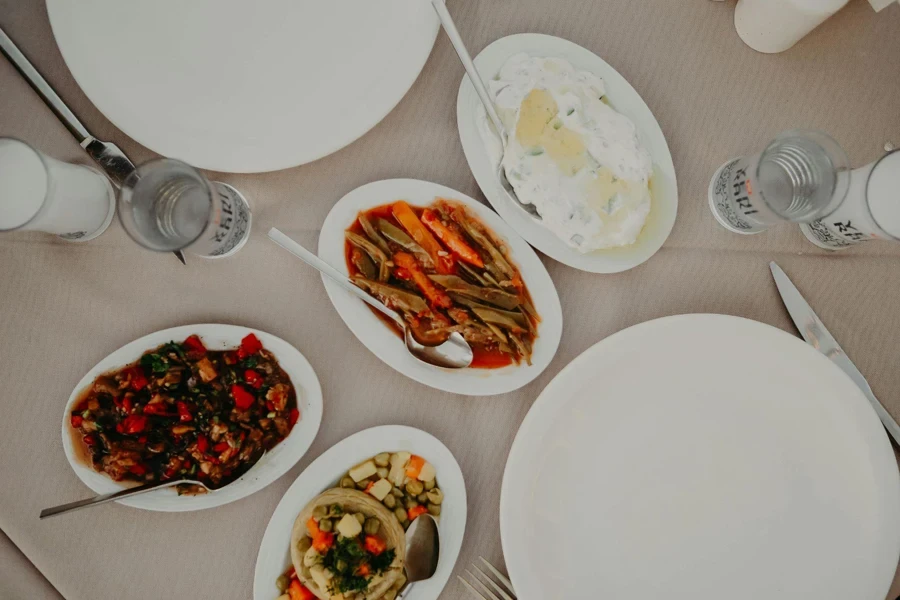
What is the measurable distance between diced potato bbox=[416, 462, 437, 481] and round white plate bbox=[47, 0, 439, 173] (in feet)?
2.57

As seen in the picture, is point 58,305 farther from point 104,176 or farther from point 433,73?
point 433,73

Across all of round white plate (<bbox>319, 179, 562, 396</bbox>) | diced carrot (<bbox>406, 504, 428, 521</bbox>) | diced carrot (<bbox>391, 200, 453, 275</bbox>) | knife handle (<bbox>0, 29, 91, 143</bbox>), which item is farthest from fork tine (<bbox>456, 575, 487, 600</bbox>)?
knife handle (<bbox>0, 29, 91, 143</bbox>)

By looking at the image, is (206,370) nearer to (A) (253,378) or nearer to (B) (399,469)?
(A) (253,378)

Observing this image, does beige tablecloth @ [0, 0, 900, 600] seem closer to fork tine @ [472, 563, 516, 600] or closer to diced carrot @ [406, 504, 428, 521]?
fork tine @ [472, 563, 516, 600]

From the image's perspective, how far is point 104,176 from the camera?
1.36 m

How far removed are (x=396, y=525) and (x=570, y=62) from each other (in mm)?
1185

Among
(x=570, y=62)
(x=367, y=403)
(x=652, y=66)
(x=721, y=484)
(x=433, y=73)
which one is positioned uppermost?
(x=433, y=73)

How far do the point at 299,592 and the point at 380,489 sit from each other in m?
0.30

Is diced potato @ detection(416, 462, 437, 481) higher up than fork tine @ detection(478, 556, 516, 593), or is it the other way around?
diced potato @ detection(416, 462, 437, 481)

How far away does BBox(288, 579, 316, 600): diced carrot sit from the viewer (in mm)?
1285

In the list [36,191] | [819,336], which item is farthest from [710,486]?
[36,191]

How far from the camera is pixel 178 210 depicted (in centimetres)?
128

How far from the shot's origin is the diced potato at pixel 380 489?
132 centimetres

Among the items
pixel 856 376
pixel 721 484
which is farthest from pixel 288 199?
pixel 856 376
